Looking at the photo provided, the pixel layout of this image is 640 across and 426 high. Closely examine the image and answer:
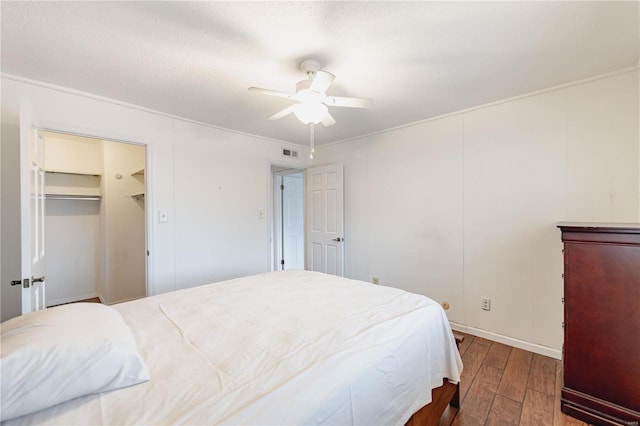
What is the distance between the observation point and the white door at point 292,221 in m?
5.07

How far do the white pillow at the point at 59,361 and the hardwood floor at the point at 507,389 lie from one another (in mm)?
1753

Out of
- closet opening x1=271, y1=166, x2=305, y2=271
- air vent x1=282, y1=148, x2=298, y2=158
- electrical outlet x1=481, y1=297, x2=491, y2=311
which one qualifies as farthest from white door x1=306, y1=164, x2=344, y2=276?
electrical outlet x1=481, y1=297, x2=491, y2=311

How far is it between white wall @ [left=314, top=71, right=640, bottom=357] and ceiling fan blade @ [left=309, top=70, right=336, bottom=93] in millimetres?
1750

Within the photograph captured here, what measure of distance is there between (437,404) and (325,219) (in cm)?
276

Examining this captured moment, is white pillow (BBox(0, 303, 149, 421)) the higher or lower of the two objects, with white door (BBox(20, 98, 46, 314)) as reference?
lower

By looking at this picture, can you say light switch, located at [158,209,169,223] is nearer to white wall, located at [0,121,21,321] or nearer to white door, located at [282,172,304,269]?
white wall, located at [0,121,21,321]

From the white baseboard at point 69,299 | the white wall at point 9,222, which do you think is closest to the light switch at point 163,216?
the white wall at point 9,222

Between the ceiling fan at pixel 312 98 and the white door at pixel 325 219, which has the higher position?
the ceiling fan at pixel 312 98

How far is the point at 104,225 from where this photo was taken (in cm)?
378

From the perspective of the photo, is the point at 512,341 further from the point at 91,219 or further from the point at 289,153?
the point at 91,219

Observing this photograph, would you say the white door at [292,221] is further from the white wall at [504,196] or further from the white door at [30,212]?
the white door at [30,212]

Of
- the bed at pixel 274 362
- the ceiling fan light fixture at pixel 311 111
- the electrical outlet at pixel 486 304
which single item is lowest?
the electrical outlet at pixel 486 304

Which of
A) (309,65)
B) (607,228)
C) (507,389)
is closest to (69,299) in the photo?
(309,65)

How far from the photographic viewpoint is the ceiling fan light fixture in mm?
1897
